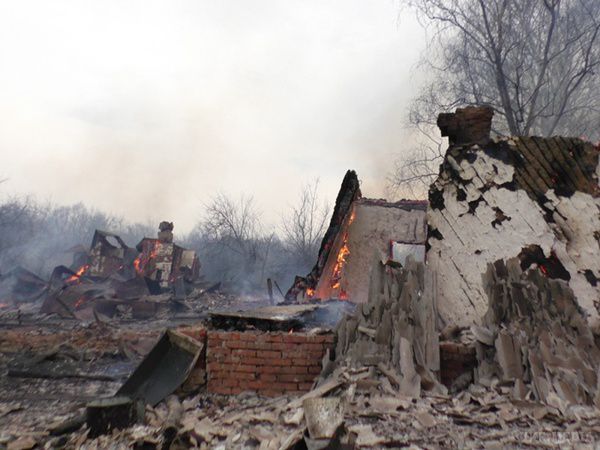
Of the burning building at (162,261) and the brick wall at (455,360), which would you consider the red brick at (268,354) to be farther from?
the burning building at (162,261)

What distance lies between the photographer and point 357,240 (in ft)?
38.6

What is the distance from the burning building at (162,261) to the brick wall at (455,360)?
14.5 metres

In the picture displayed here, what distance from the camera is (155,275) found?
1769cm

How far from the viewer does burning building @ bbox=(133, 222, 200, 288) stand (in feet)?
58.1

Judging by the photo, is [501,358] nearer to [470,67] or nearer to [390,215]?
[390,215]

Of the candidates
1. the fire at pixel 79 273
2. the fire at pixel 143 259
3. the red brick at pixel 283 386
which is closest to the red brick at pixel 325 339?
the red brick at pixel 283 386

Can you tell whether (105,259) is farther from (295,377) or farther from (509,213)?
(509,213)

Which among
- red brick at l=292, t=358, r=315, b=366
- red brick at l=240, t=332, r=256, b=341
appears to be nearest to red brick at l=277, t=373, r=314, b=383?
red brick at l=292, t=358, r=315, b=366

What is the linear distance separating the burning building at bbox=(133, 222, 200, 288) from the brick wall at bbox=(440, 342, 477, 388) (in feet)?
47.7

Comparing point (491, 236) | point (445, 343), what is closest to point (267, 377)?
point (445, 343)

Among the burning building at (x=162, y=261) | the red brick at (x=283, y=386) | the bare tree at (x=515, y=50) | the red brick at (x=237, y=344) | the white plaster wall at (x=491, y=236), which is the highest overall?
the bare tree at (x=515, y=50)

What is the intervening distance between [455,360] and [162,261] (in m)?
15.4

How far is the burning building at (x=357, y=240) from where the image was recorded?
1078cm

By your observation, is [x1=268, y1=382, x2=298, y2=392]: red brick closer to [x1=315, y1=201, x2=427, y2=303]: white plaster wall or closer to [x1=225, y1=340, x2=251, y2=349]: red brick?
[x1=225, y1=340, x2=251, y2=349]: red brick
